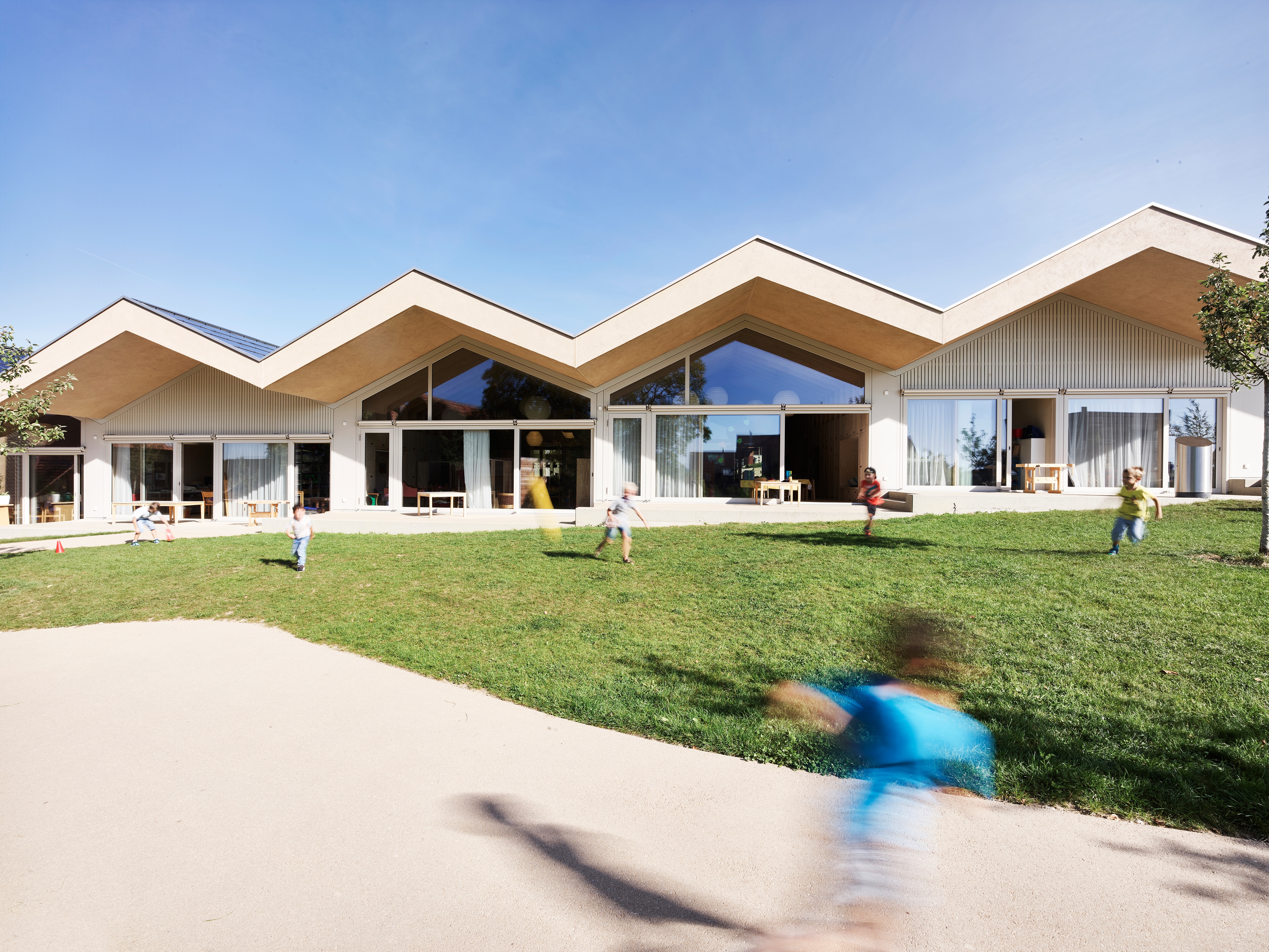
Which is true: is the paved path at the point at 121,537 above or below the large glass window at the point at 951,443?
below

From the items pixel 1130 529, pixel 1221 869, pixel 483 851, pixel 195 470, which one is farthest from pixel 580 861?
pixel 195 470

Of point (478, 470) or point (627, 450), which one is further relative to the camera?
point (478, 470)

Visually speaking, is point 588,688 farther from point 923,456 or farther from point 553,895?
point 923,456

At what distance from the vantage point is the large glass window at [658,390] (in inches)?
642

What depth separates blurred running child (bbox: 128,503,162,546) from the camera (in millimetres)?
13078

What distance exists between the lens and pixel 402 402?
57.7 feet

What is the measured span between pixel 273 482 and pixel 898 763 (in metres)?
19.6

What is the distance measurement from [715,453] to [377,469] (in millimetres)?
9859

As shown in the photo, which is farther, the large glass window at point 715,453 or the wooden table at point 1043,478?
the large glass window at point 715,453

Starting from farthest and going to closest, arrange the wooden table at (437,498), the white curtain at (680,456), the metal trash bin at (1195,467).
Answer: the wooden table at (437,498)
the white curtain at (680,456)
the metal trash bin at (1195,467)

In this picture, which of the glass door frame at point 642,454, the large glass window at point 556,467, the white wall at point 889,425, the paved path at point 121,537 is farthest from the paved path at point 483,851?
the white wall at point 889,425

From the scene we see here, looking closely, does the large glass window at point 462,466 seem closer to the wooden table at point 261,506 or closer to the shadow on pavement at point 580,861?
the wooden table at point 261,506

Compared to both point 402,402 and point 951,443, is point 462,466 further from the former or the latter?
point 951,443

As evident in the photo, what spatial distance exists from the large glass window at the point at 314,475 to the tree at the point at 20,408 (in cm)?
662
